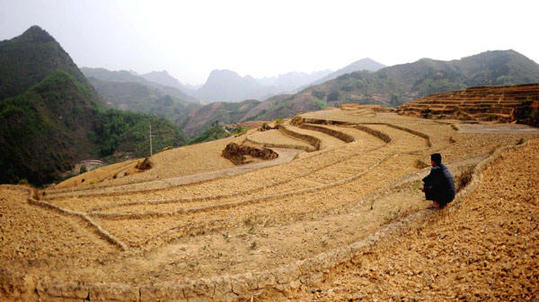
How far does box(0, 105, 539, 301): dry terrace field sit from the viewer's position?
3.29 metres

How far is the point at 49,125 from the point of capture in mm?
59312

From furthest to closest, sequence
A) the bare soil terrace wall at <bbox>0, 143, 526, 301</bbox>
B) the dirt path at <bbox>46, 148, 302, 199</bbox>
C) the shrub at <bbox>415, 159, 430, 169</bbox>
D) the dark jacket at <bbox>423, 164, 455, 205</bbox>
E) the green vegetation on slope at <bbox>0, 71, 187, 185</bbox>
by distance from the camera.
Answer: the green vegetation on slope at <bbox>0, 71, 187, 185</bbox>, the shrub at <bbox>415, 159, 430, 169</bbox>, the dirt path at <bbox>46, 148, 302, 199</bbox>, the dark jacket at <bbox>423, 164, 455, 205</bbox>, the bare soil terrace wall at <bbox>0, 143, 526, 301</bbox>

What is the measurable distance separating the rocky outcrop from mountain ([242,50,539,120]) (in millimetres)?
64376

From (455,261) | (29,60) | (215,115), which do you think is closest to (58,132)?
(29,60)

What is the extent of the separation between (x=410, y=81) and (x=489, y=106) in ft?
327

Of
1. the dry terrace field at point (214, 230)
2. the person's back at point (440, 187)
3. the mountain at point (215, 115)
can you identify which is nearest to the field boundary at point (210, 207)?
the dry terrace field at point (214, 230)

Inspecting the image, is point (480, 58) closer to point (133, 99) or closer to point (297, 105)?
point (297, 105)

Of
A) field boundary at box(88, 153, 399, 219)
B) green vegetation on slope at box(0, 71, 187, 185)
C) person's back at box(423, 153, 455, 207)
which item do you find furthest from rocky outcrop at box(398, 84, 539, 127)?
green vegetation on slope at box(0, 71, 187, 185)

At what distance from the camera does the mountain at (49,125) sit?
49.3 meters

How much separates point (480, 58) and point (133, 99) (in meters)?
198

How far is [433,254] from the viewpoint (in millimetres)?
3682

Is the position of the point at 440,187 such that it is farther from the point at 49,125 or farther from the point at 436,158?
the point at 49,125

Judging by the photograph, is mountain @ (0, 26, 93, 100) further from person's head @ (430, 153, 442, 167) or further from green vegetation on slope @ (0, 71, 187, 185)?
person's head @ (430, 153, 442, 167)

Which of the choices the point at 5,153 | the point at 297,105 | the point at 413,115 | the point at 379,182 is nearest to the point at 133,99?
the point at 297,105
